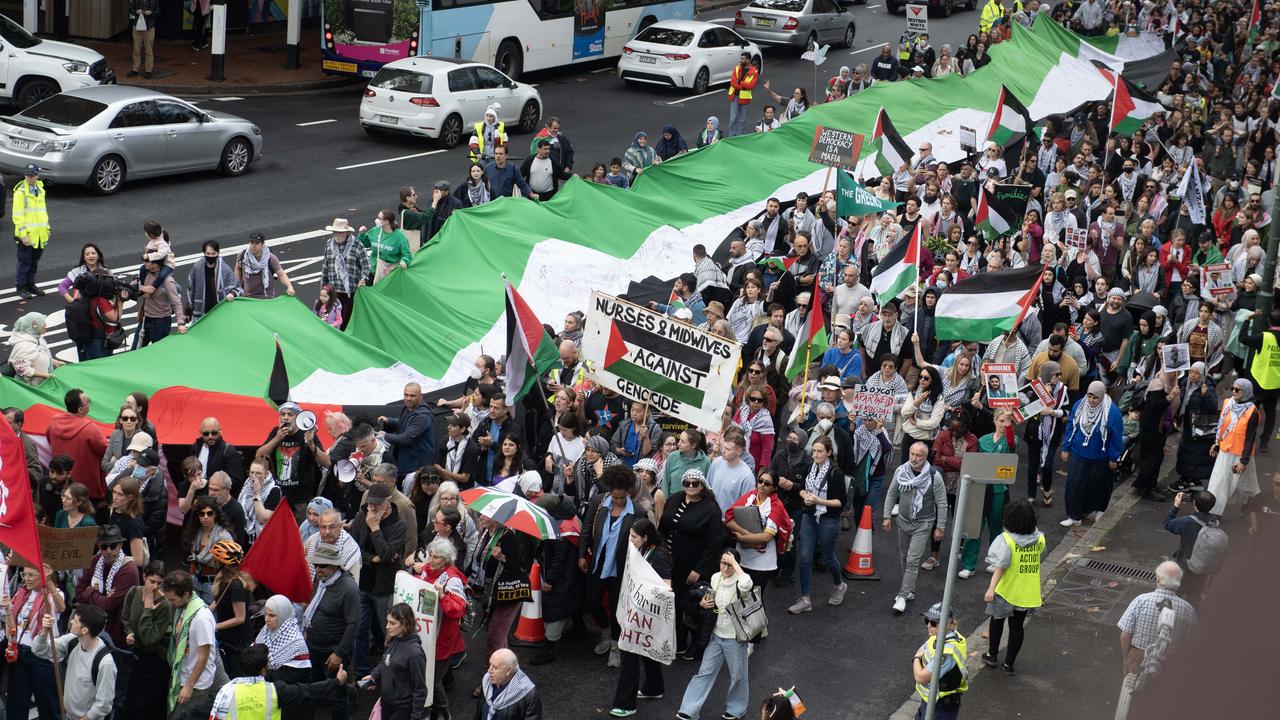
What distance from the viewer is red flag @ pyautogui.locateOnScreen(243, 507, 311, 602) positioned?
29.5 feet

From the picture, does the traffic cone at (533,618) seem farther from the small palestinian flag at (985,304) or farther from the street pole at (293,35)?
the street pole at (293,35)

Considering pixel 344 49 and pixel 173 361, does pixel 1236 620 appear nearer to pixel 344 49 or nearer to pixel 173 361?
pixel 173 361

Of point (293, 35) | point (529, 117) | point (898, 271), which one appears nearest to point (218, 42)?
point (293, 35)

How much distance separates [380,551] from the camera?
30.8 ft

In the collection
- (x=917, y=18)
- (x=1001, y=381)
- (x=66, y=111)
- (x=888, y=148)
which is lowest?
(x=66, y=111)

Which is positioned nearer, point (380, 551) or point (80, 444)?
point (380, 551)

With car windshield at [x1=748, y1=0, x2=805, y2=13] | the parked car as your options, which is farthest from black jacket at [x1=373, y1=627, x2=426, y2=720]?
car windshield at [x1=748, y1=0, x2=805, y2=13]

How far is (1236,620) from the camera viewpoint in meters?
0.91

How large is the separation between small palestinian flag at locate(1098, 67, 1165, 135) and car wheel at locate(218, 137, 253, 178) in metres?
14.7

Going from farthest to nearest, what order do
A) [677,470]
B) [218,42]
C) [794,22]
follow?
[794,22]
[218,42]
[677,470]

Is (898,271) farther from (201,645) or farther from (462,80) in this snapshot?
(462,80)

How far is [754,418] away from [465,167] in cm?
1424

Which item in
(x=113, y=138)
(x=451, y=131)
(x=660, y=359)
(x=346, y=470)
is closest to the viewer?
(x=346, y=470)

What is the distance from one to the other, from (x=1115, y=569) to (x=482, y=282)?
24.1 ft
